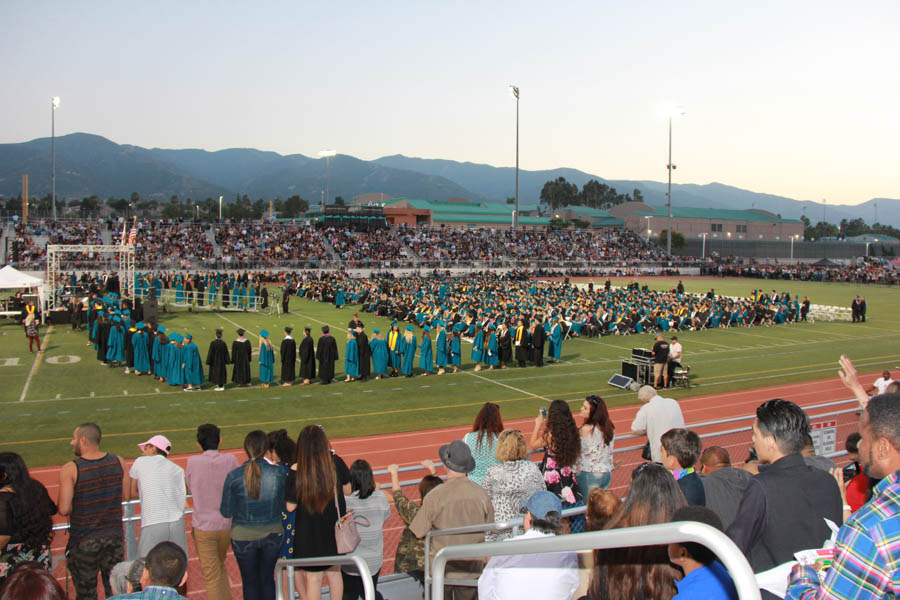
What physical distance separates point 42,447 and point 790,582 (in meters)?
13.2

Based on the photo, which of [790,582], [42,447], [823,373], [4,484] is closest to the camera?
[790,582]

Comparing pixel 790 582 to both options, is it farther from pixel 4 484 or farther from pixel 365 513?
pixel 4 484

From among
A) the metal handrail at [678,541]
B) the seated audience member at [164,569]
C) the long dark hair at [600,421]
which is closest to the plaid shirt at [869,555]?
the metal handrail at [678,541]

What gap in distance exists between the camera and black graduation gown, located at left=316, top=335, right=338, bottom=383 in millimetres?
17797

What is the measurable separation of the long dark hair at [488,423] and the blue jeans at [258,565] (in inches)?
73.7

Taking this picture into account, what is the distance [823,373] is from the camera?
20.3 meters

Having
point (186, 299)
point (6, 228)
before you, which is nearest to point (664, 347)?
point (186, 299)

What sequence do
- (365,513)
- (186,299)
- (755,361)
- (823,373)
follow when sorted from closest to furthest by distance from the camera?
(365,513) → (823,373) → (755,361) → (186,299)

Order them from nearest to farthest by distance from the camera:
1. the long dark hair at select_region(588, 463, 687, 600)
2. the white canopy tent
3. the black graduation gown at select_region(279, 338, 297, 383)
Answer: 1. the long dark hair at select_region(588, 463, 687, 600)
2. the black graduation gown at select_region(279, 338, 297, 383)
3. the white canopy tent

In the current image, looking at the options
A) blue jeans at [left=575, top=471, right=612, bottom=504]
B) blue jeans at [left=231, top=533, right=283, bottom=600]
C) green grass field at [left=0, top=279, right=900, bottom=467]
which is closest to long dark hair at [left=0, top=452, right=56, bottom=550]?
blue jeans at [left=231, top=533, right=283, bottom=600]

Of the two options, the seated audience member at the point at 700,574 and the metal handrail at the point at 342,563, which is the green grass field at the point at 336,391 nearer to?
the metal handrail at the point at 342,563

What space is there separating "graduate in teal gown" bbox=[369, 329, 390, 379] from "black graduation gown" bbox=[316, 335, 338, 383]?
1.25m

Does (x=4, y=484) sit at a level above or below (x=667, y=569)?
below

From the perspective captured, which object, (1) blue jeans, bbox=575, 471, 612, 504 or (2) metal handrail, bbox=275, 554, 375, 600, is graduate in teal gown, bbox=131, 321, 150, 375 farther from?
(2) metal handrail, bbox=275, 554, 375, 600
